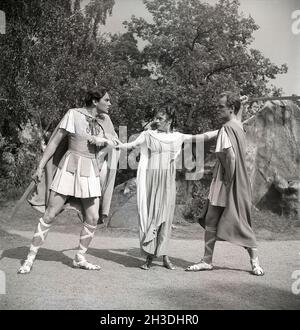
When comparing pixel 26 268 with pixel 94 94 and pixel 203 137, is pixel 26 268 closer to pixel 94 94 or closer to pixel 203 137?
pixel 94 94

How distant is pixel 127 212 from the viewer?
9.45 meters

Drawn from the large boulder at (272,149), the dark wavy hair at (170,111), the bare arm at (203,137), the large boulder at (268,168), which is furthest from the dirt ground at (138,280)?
the dark wavy hair at (170,111)

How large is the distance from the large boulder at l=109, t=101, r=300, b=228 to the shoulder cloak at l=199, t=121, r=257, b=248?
464 cm

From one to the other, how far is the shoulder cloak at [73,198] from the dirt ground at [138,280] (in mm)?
680

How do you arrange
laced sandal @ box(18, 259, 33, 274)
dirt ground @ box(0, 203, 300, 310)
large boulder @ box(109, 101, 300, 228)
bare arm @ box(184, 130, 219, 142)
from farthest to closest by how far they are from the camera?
large boulder @ box(109, 101, 300, 228)
bare arm @ box(184, 130, 219, 142)
laced sandal @ box(18, 259, 33, 274)
dirt ground @ box(0, 203, 300, 310)

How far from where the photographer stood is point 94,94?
5410 mm

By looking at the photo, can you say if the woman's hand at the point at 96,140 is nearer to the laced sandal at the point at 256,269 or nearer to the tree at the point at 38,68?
the laced sandal at the point at 256,269

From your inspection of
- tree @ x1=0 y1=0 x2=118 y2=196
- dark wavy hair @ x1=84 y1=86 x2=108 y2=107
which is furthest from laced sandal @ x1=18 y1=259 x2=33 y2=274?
tree @ x1=0 y1=0 x2=118 y2=196

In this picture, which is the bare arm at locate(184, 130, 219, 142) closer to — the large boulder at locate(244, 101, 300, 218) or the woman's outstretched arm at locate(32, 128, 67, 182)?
the woman's outstretched arm at locate(32, 128, 67, 182)

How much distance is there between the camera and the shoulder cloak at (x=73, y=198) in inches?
219

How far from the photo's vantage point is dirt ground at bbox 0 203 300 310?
420 cm

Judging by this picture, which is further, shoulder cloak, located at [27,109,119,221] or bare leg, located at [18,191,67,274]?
shoulder cloak, located at [27,109,119,221]
